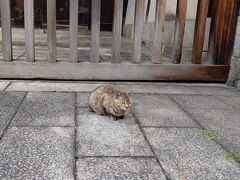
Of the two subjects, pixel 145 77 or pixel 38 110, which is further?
pixel 145 77

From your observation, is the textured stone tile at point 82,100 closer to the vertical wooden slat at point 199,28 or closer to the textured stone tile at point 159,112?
the textured stone tile at point 159,112

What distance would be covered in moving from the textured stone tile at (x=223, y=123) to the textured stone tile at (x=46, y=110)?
124 cm

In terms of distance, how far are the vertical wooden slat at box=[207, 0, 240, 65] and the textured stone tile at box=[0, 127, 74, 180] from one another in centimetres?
265

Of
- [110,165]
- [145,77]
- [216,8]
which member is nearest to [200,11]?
[216,8]

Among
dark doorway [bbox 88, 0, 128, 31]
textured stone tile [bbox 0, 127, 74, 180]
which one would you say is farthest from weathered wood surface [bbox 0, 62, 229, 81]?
dark doorway [bbox 88, 0, 128, 31]

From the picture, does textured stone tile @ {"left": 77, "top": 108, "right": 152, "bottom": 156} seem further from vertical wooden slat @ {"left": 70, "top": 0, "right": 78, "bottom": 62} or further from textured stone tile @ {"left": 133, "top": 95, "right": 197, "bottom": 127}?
vertical wooden slat @ {"left": 70, "top": 0, "right": 78, "bottom": 62}

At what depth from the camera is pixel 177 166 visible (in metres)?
2.08

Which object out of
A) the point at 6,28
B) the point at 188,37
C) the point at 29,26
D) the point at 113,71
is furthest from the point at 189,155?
the point at 188,37

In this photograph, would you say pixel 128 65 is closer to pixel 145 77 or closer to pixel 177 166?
pixel 145 77

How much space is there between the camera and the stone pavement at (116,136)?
1991mm

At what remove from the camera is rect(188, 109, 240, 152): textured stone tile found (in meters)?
2.54

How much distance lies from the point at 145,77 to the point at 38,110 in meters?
1.75

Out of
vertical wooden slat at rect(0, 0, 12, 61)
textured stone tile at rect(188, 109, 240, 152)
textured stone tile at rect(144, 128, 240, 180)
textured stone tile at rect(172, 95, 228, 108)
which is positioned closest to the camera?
textured stone tile at rect(144, 128, 240, 180)

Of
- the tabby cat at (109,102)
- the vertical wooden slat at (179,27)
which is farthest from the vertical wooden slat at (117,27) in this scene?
the tabby cat at (109,102)
